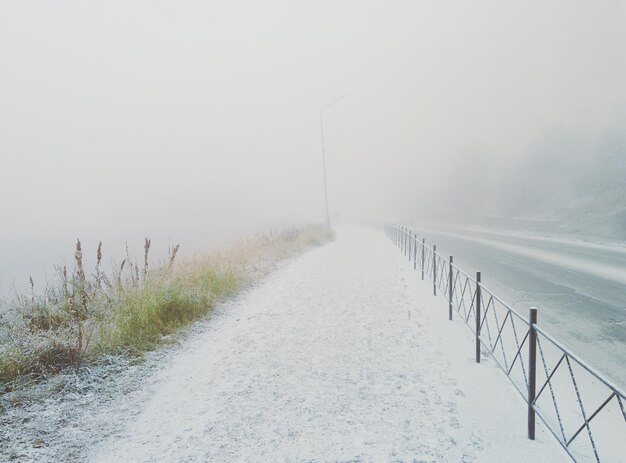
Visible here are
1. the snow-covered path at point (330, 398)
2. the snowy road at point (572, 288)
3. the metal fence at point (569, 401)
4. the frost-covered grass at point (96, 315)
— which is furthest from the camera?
the snowy road at point (572, 288)

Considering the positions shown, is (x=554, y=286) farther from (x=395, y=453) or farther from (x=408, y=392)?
(x=395, y=453)

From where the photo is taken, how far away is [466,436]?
308cm

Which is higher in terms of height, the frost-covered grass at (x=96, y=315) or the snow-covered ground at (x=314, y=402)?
the frost-covered grass at (x=96, y=315)

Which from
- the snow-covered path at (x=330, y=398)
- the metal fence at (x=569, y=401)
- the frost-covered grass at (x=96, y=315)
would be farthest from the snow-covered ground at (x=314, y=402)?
the frost-covered grass at (x=96, y=315)

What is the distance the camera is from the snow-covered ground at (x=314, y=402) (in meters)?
2.94

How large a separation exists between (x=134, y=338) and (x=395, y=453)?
3.94 metres

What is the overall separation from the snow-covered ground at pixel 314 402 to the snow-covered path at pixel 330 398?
14 mm

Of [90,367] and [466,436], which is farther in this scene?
[90,367]

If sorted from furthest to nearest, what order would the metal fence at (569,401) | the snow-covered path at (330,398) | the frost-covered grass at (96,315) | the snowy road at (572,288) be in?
the snowy road at (572,288), the frost-covered grass at (96,315), the snow-covered path at (330,398), the metal fence at (569,401)

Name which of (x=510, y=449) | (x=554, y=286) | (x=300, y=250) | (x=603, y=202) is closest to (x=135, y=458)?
(x=510, y=449)

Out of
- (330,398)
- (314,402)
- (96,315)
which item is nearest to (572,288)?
(330,398)

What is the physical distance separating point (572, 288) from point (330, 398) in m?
7.53

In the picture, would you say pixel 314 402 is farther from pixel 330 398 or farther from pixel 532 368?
pixel 532 368

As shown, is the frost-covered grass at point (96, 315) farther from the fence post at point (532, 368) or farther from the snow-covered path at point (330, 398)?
the fence post at point (532, 368)
